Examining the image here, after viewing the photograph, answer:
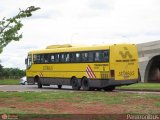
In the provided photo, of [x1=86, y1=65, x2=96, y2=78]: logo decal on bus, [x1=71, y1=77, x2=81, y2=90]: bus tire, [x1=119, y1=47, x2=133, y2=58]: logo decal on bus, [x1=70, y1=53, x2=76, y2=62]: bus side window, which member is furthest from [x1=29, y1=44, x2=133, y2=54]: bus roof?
[x1=71, y1=77, x2=81, y2=90]: bus tire

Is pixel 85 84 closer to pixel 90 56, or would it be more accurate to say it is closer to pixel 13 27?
pixel 90 56

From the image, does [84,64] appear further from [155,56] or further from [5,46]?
[155,56]

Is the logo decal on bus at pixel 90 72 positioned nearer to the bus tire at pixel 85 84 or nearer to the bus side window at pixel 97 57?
the bus tire at pixel 85 84

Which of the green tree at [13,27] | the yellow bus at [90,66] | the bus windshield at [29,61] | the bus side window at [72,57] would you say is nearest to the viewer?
the green tree at [13,27]

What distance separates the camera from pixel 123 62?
33.5 m

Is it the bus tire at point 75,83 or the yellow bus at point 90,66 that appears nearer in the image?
the yellow bus at point 90,66

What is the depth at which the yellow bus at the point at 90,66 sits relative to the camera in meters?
33.2

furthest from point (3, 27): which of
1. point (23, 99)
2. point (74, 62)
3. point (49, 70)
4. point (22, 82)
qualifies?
point (22, 82)

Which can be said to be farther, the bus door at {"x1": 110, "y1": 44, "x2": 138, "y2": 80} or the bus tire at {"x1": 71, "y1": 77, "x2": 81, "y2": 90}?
the bus tire at {"x1": 71, "y1": 77, "x2": 81, "y2": 90}

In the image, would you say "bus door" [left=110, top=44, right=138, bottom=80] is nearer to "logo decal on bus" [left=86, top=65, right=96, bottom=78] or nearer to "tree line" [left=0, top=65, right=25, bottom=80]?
"logo decal on bus" [left=86, top=65, right=96, bottom=78]

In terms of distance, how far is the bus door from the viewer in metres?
32.9

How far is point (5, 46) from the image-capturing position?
21500 mm

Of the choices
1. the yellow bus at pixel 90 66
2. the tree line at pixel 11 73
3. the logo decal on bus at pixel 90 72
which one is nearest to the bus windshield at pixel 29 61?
the yellow bus at pixel 90 66

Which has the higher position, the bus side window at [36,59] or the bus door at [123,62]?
the bus side window at [36,59]
